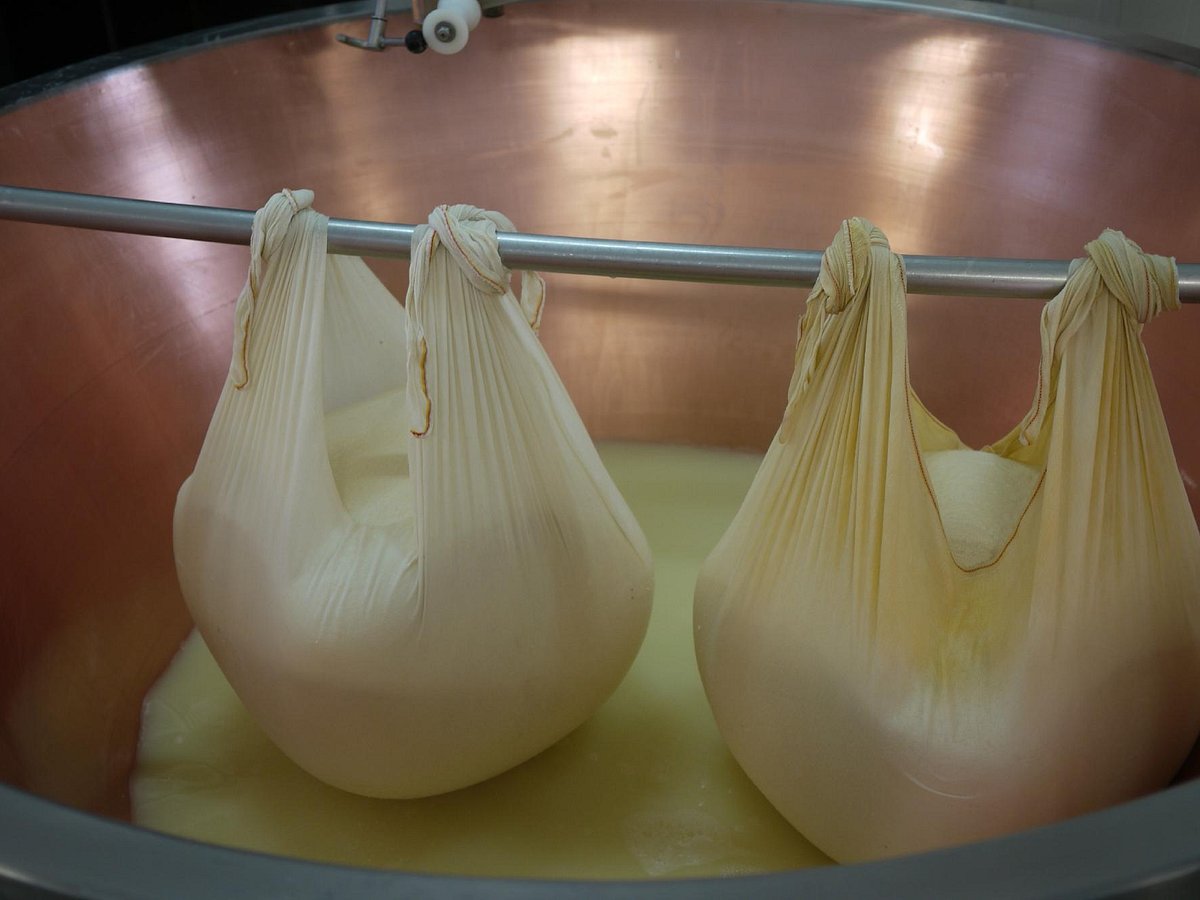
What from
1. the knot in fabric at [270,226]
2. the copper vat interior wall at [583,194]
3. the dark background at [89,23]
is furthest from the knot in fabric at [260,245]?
the dark background at [89,23]

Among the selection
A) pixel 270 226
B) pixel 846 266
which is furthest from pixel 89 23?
pixel 846 266

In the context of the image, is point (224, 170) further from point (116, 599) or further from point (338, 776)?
point (338, 776)

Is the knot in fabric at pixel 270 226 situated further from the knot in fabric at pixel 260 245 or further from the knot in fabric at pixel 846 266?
the knot in fabric at pixel 846 266

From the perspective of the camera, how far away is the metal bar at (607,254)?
56 centimetres

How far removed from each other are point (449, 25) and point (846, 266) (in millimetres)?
579

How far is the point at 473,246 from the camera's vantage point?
1.97 ft

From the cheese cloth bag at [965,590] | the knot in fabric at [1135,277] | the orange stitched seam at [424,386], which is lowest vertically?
the cheese cloth bag at [965,590]

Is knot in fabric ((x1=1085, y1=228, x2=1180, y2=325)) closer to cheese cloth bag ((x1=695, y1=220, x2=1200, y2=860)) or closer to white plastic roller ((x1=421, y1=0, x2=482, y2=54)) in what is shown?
cheese cloth bag ((x1=695, y1=220, x2=1200, y2=860))

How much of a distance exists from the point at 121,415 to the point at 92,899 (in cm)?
63

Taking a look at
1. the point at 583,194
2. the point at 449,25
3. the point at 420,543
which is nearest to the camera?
the point at 420,543

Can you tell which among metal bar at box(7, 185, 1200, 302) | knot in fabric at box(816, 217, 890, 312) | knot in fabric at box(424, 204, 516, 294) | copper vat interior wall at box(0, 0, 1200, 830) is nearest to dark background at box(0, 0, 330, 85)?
copper vat interior wall at box(0, 0, 1200, 830)

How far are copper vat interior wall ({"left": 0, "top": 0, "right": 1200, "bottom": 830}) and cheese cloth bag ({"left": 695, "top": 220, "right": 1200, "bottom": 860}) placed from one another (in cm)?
27

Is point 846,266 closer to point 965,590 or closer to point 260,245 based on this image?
point 965,590

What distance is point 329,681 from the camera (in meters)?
0.68
